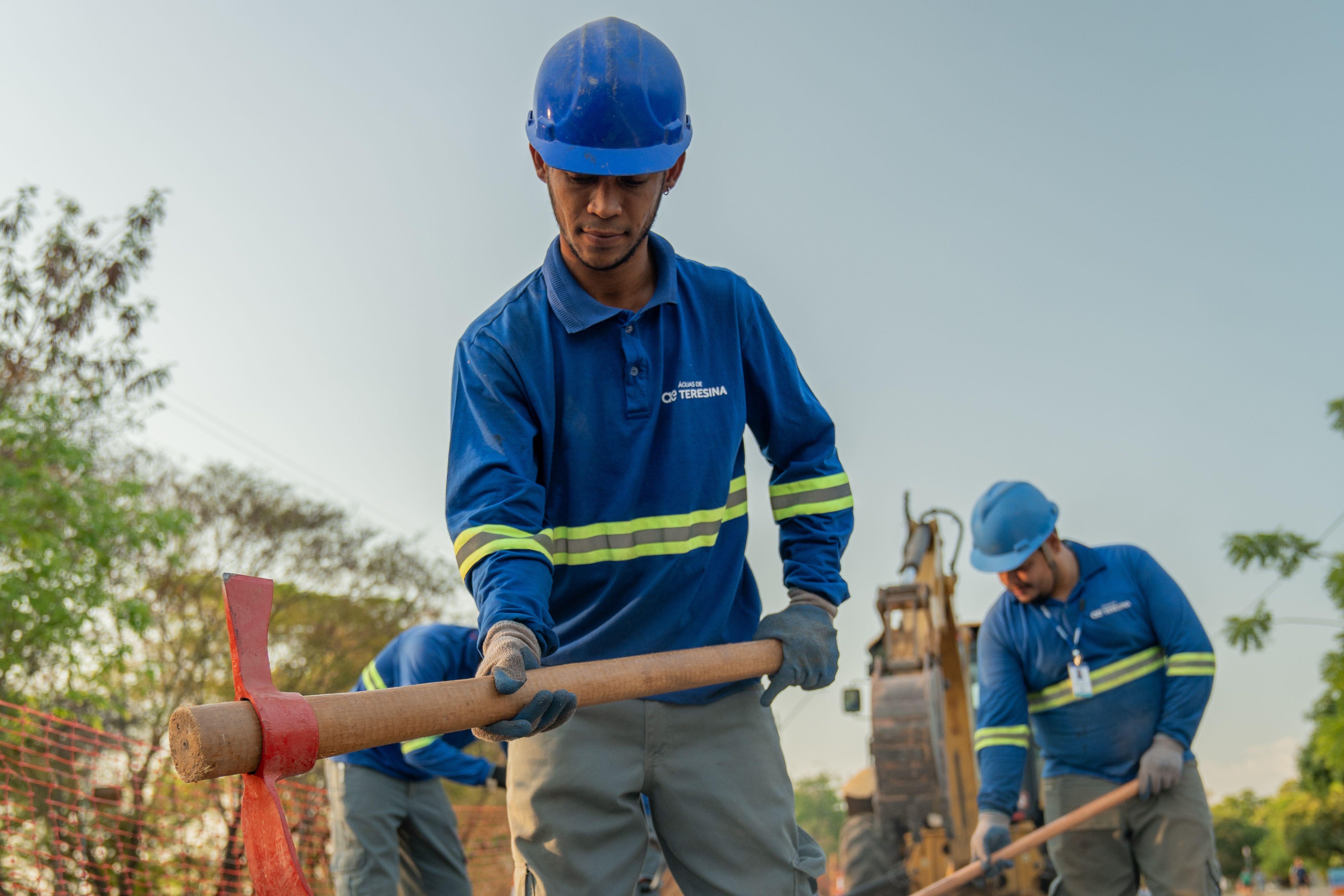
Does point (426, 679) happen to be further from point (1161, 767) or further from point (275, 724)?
point (1161, 767)

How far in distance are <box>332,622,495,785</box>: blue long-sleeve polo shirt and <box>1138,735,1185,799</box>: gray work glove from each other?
8.75 feet

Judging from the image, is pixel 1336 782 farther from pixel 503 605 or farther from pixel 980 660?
pixel 503 605

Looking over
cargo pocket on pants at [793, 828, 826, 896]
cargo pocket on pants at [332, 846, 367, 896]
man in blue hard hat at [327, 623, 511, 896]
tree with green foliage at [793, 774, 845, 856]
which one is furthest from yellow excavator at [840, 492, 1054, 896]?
tree with green foliage at [793, 774, 845, 856]

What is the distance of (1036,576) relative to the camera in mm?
4930

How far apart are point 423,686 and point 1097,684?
12.0 ft

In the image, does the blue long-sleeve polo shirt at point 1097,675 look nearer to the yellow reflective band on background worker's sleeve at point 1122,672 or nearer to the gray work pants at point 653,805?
the yellow reflective band on background worker's sleeve at point 1122,672

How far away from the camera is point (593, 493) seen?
8.09ft

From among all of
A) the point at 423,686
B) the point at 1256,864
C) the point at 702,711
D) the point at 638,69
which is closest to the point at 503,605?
the point at 423,686

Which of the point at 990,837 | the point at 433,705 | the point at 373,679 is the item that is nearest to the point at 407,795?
the point at 373,679

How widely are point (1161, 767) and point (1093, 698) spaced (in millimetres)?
401

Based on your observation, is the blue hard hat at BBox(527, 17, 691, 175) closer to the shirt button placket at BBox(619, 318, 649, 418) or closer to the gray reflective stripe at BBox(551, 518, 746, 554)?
the shirt button placket at BBox(619, 318, 649, 418)

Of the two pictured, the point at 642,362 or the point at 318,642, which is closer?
the point at 642,362

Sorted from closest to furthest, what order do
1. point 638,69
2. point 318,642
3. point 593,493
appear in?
point 638,69 < point 593,493 < point 318,642

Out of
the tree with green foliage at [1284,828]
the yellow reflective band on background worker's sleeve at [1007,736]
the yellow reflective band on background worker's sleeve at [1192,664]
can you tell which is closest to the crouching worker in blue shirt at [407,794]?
the yellow reflective band on background worker's sleeve at [1007,736]
